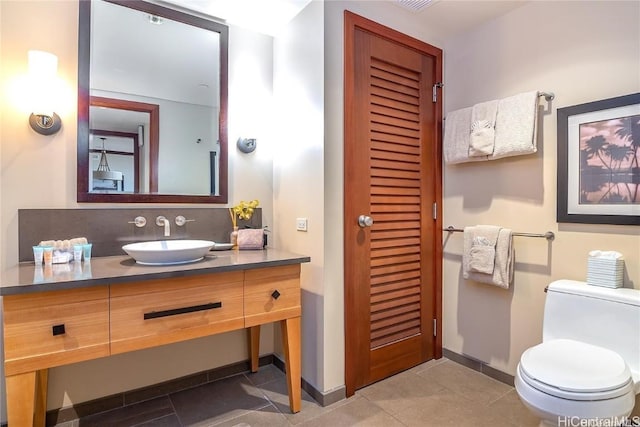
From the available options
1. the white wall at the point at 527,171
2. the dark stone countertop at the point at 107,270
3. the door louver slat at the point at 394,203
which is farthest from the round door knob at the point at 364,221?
the white wall at the point at 527,171

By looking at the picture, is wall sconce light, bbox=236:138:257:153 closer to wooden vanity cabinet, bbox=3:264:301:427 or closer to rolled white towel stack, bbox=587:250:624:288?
wooden vanity cabinet, bbox=3:264:301:427

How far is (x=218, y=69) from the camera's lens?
2236 millimetres

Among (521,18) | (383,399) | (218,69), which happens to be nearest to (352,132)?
(218,69)

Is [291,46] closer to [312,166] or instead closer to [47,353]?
[312,166]

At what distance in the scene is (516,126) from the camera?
2.01 m

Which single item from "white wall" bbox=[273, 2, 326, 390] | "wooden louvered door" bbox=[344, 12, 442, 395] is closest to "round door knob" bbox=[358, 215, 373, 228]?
"wooden louvered door" bbox=[344, 12, 442, 395]

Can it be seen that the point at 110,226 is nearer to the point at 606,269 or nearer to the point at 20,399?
the point at 20,399

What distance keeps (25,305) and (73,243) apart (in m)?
0.54

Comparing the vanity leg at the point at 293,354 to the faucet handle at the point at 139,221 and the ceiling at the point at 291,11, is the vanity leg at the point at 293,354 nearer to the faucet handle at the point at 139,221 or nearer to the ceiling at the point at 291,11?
the faucet handle at the point at 139,221

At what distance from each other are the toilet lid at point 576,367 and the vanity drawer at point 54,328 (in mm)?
1736

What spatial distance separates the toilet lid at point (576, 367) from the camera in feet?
4.17

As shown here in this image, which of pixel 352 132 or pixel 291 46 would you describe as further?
pixel 291 46

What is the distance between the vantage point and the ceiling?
2.08 m

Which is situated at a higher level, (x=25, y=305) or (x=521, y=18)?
(x=521, y=18)
